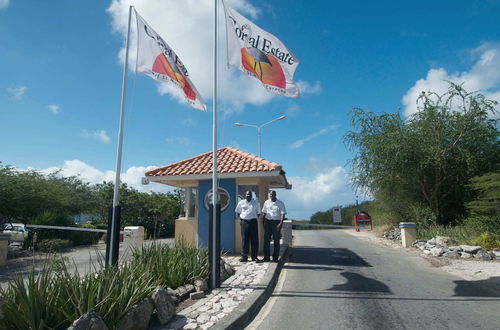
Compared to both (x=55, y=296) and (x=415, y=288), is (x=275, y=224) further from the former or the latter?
(x=55, y=296)

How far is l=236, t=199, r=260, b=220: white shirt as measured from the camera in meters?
8.55

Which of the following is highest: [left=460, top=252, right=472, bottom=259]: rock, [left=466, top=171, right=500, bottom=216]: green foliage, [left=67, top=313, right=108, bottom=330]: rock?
[left=466, top=171, right=500, bottom=216]: green foliage

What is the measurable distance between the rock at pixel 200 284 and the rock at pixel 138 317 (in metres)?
1.51

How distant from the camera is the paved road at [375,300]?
448 centimetres

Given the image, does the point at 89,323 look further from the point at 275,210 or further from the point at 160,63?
the point at 275,210

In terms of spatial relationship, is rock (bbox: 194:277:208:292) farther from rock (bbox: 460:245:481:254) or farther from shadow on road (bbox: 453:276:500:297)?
rock (bbox: 460:245:481:254)

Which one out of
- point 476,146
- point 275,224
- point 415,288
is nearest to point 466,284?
point 415,288

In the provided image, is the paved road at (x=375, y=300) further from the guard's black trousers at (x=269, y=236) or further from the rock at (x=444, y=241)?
the rock at (x=444, y=241)

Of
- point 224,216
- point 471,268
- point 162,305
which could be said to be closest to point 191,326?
point 162,305

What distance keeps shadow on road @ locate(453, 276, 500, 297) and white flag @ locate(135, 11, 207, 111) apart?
21.1 ft

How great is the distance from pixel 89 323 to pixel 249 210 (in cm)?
562

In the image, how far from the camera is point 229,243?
10.4 metres

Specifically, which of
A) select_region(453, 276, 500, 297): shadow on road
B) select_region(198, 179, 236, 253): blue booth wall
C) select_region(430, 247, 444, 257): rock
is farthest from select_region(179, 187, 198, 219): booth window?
select_region(430, 247, 444, 257): rock

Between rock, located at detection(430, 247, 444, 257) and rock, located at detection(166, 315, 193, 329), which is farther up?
rock, located at detection(430, 247, 444, 257)
